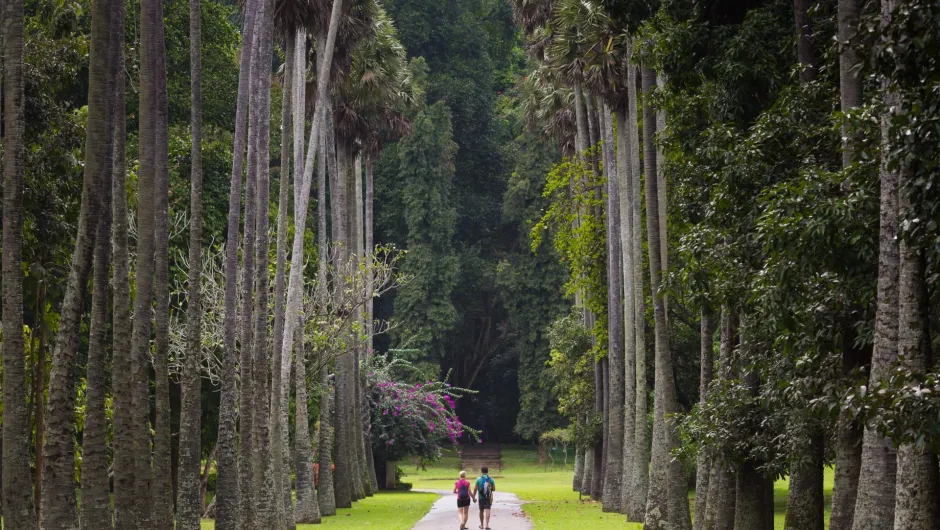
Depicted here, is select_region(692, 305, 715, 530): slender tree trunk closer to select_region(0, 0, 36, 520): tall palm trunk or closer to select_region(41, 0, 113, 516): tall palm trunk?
select_region(41, 0, 113, 516): tall palm trunk

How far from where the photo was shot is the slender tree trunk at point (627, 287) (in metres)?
29.2

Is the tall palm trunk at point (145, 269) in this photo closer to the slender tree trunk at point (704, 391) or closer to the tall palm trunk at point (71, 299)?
the tall palm trunk at point (71, 299)

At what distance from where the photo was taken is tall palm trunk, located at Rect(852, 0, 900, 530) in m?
10.1

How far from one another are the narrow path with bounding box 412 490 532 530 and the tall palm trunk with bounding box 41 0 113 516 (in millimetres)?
13429

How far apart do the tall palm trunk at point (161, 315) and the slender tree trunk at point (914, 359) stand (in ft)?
36.7

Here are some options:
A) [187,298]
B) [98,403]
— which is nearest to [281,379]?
[187,298]

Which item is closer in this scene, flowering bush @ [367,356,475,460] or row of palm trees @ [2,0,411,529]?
row of palm trees @ [2,0,411,529]

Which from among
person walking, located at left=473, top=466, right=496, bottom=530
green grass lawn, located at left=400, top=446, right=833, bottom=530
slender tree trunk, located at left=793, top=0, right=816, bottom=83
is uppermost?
slender tree trunk, located at left=793, top=0, right=816, bottom=83

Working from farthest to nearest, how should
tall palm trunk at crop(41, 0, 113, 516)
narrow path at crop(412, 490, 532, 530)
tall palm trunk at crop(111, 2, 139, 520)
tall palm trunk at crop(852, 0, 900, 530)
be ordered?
1. narrow path at crop(412, 490, 532, 530)
2. tall palm trunk at crop(111, 2, 139, 520)
3. tall palm trunk at crop(41, 0, 113, 516)
4. tall palm trunk at crop(852, 0, 900, 530)

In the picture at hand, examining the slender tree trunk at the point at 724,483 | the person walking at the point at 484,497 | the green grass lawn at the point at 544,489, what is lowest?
the green grass lawn at the point at 544,489

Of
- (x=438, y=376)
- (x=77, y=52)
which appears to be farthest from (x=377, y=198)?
(x=77, y=52)

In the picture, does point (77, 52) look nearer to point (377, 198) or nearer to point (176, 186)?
point (176, 186)

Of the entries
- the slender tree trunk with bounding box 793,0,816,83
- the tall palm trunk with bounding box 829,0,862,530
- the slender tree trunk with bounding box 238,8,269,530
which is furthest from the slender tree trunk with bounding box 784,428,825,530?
the slender tree trunk with bounding box 238,8,269,530

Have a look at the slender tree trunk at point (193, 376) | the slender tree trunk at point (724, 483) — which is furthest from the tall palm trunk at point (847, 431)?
the slender tree trunk at point (193, 376)
